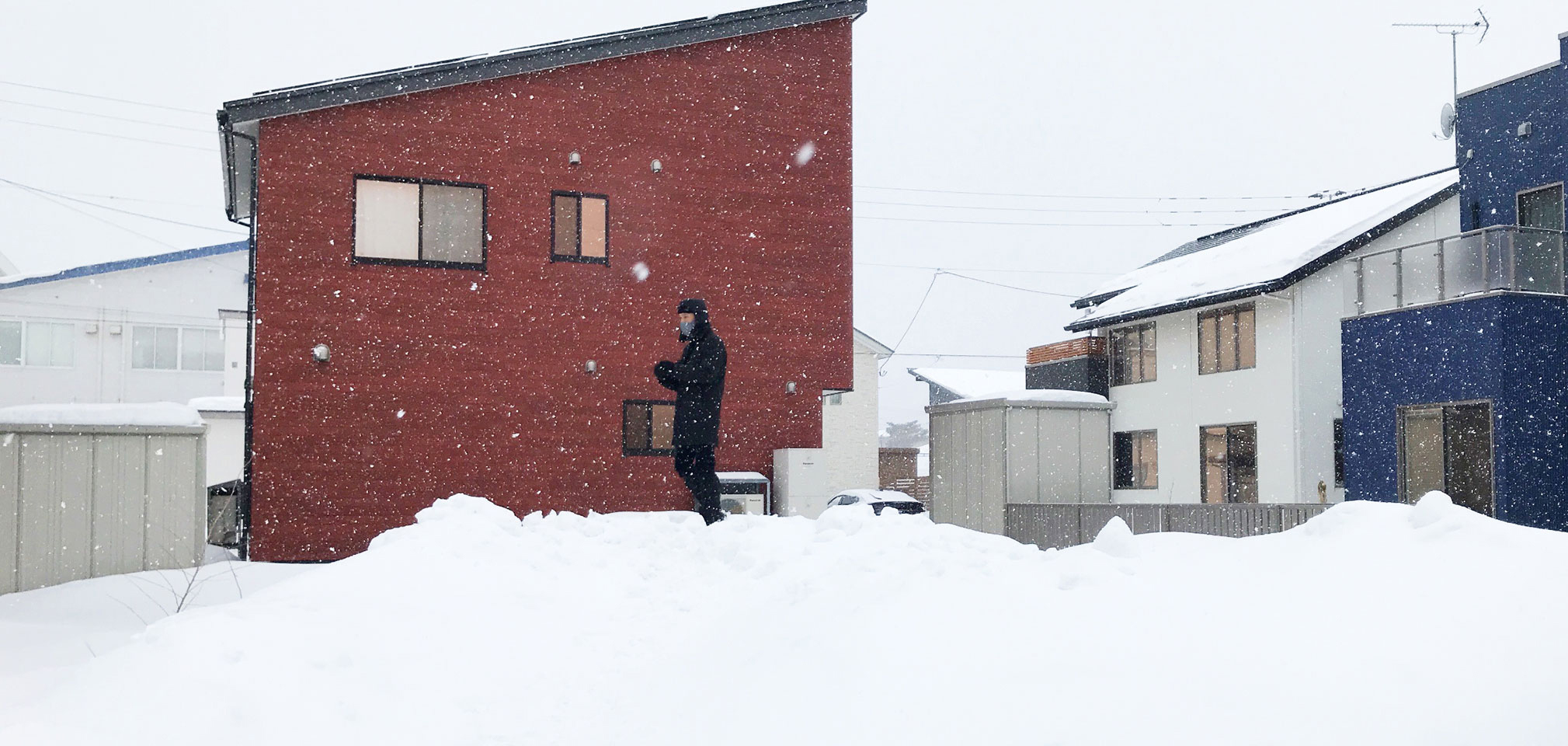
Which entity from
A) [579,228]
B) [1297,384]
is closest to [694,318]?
[579,228]

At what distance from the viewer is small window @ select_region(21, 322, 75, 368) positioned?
96.6ft

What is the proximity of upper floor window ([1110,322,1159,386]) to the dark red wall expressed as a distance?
12.5 m

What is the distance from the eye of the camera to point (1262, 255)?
74.7 ft

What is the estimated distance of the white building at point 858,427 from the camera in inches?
1410

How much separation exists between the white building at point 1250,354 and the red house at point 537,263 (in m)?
7.56

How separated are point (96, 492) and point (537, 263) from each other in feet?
18.9

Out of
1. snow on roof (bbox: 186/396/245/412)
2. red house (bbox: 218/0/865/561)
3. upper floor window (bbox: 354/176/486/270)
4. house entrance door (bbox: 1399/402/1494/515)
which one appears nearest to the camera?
red house (bbox: 218/0/865/561)

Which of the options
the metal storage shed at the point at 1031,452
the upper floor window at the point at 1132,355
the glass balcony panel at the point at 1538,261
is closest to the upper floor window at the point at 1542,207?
the glass balcony panel at the point at 1538,261

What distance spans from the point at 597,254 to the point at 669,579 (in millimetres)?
7717

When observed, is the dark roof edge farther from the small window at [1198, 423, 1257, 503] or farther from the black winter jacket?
the small window at [1198, 423, 1257, 503]

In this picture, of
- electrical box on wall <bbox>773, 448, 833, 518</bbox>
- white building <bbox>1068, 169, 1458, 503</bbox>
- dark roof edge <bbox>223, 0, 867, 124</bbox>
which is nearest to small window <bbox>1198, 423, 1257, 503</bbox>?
white building <bbox>1068, 169, 1458, 503</bbox>

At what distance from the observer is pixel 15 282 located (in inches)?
1145

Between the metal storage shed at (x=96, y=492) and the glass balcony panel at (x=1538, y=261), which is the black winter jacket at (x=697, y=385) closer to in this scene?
the metal storage shed at (x=96, y=492)

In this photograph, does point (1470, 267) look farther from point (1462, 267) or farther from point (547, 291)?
point (547, 291)
